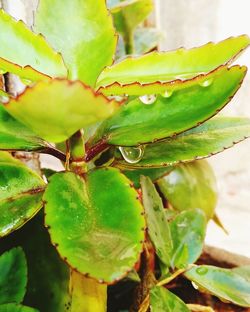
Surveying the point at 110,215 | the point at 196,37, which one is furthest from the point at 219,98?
the point at 196,37

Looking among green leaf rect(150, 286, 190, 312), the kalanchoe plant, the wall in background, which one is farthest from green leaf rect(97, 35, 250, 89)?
the wall in background

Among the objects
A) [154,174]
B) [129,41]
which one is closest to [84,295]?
[154,174]

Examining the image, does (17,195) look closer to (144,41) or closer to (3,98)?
Result: (3,98)

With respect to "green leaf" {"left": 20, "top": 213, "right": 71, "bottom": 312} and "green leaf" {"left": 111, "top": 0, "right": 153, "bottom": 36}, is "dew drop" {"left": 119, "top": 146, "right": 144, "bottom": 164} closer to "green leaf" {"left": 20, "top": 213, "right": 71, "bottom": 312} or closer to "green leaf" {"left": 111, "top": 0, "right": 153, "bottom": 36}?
"green leaf" {"left": 20, "top": 213, "right": 71, "bottom": 312}

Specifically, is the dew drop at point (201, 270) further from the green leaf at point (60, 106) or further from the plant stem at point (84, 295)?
the green leaf at point (60, 106)

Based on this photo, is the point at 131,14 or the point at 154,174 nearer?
the point at 154,174

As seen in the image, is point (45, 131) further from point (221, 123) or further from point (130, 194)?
point (221, 123)
